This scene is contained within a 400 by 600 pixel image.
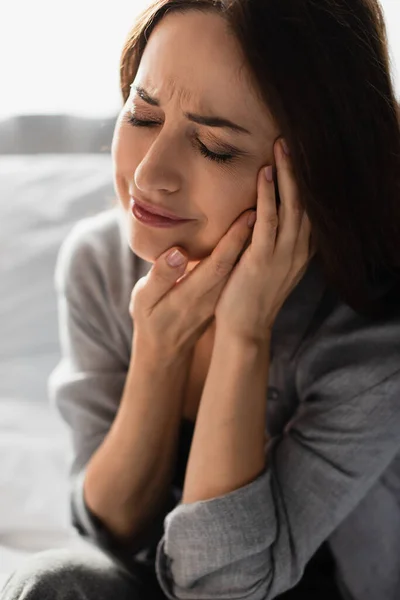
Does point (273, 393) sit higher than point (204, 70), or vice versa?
point (204, 70)

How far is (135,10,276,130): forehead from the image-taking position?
2.64 ft

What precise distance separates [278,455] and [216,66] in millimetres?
463

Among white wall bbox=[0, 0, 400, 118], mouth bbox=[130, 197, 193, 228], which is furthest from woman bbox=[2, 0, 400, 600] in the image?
white wall bbox=[0, 0, 400, 118]

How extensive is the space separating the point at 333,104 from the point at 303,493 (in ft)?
1.45

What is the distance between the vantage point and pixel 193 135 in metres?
0.85

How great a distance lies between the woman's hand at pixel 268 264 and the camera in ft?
2.85

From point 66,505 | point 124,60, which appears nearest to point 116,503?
point 66,505

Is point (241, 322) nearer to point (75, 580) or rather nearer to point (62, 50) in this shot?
point (75, 580)

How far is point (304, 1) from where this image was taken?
2.62 ft

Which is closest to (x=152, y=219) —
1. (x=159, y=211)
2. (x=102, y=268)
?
(x=159, y=211)

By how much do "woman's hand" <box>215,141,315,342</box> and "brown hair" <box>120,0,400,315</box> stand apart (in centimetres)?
2

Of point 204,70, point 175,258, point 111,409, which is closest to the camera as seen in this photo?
point 204,70

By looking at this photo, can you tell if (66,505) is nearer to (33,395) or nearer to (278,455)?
(33,395)

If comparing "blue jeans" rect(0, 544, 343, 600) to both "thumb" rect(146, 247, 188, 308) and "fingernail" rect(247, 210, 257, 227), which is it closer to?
"thumb" rect(146, 247, 188, 308)
